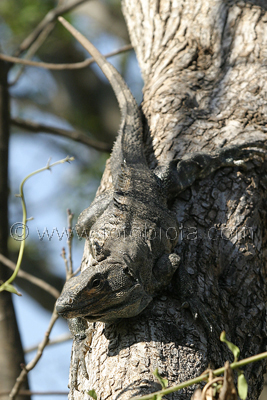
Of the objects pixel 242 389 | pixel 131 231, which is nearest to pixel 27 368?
pixel 131 231

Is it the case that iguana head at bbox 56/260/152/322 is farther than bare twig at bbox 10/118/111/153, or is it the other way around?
bare twig at bbox 10/118/111/153

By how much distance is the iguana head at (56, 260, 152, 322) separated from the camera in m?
2.99

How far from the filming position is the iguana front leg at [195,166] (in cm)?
Result: 428

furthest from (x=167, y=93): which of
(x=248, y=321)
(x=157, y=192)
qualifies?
(x=248, y=321)

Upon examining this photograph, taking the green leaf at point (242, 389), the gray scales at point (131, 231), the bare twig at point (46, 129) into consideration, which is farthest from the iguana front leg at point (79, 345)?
the bare twig at point (46, 129)

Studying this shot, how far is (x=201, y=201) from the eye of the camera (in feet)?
13.4

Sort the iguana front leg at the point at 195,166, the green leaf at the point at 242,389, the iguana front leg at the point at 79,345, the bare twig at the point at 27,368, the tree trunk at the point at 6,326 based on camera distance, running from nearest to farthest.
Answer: the green leaf at the point at 242,389 < the iguana front leg at the point at 79,345 < the bare twig at the point at 27,368 < the iguana front leg at the point at 195,166 < the tree trunk at the point at 6,326

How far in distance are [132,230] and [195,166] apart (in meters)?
1.02

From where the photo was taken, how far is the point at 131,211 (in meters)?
3.98

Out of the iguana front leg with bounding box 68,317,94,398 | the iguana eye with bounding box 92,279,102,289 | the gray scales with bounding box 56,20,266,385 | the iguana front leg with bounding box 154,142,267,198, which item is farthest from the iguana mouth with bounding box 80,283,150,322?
the iguana front leg with bounding box 154,142,267,198

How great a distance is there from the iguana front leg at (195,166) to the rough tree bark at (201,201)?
9 cm

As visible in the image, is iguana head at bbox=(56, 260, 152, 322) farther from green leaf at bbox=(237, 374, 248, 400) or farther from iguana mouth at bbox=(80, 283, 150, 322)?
green leaf at bbox=(237, 374, 248, 400)

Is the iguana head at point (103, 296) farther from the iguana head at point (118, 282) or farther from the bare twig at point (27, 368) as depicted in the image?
the bare twig at point (27, 368)

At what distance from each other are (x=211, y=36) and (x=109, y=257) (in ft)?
11.3
